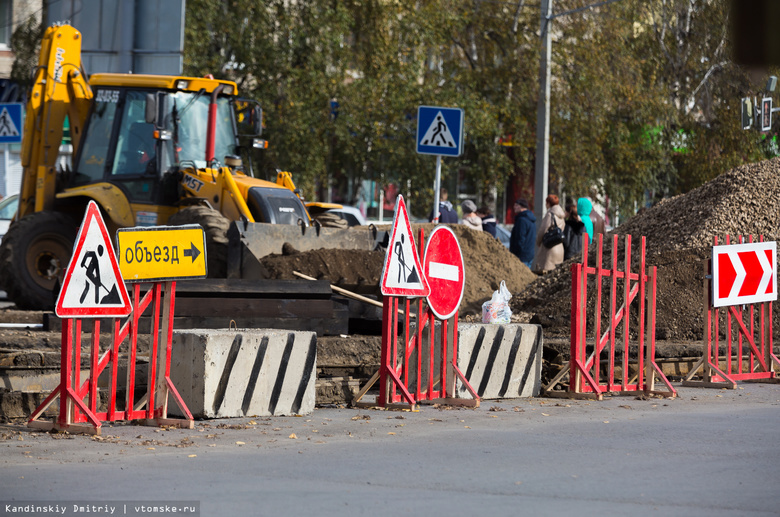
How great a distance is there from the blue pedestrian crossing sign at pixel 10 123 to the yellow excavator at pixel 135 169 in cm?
457

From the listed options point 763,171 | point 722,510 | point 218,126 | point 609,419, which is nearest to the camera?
point 722,510

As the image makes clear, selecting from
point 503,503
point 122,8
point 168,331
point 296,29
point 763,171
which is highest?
point 296,29

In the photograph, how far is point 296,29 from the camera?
3050 cm

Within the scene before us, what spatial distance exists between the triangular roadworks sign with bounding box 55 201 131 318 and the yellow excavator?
7.04 meters

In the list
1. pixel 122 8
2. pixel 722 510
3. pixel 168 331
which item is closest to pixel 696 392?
pixel 168 331

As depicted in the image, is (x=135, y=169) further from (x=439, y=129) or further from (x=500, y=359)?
(x=500, y=359)

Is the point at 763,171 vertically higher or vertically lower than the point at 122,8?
lower

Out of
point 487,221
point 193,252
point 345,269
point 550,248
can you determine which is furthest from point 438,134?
point 193,252

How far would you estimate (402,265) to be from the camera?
9.28 m

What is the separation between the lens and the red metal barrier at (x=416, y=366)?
920 cm

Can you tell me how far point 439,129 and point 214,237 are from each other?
4348 mm

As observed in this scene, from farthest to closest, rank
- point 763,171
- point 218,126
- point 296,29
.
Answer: point 296,29 → point 763,171 → point 218,126

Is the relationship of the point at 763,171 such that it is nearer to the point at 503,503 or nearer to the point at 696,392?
the point at 696,392

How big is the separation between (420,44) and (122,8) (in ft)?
45.0
